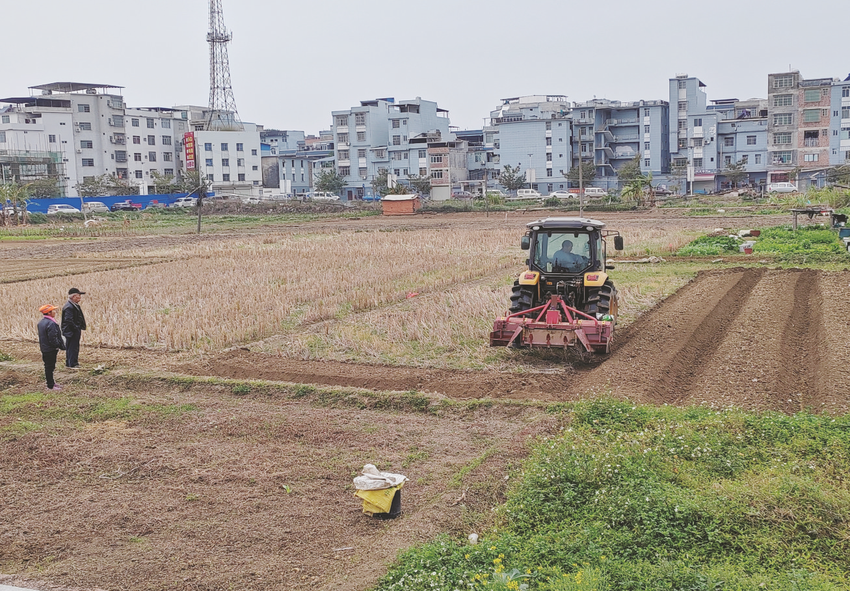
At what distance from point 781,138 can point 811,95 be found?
4.64m

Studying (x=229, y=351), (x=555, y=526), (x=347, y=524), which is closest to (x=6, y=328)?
(x=229, y=351)

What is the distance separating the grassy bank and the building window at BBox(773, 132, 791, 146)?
3066 inches

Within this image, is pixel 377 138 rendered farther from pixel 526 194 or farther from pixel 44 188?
pixel 44 188

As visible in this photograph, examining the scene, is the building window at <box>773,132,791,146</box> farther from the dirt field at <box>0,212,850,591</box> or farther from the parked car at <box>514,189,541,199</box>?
the dirt field at <box>0,212,850,591</box>

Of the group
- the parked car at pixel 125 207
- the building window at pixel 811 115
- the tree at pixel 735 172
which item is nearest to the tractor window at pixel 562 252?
the parked car at pixel 125 207

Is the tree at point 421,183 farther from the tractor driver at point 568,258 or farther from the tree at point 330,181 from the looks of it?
the tractor driver at point 568,258

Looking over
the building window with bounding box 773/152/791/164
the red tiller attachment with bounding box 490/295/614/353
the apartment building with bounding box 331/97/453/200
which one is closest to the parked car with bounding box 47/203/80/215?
the apartment building with bounding box 331/97/453/200

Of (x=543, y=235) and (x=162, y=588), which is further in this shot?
(x=543, y=235)

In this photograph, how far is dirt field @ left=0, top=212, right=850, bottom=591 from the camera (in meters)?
6.84

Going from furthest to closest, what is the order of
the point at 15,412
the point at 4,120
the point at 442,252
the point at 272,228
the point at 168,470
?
the point at 4,120
the point at 272,228
the point at 442,252
the point at 15,412
the point at 168,470

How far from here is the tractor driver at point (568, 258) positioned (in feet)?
47.2

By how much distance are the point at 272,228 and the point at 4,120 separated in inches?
1767

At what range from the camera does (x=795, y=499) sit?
640 centimetres

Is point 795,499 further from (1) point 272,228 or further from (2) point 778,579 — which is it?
(1) point 272,228
